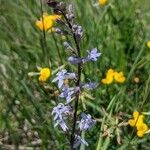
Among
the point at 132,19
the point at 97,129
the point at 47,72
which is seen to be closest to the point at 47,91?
the point at 47,72

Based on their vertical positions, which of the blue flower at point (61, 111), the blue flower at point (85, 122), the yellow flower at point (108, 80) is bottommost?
the blue flower at point (85, 122)

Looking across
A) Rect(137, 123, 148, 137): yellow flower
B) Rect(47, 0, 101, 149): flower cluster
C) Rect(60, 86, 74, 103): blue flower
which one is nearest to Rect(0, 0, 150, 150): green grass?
Rect(137, 123, 148, 137): yellow flower

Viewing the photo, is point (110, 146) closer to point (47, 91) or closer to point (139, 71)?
point (47, 91)

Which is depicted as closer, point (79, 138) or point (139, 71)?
point (79, 138)

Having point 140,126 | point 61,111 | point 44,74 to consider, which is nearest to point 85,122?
point 61,111

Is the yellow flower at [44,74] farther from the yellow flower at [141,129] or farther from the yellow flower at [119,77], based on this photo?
the yellow flower at [141,129]

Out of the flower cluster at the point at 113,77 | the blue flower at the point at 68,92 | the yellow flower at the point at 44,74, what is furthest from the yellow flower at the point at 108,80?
the blue flower at the point at 68,92
